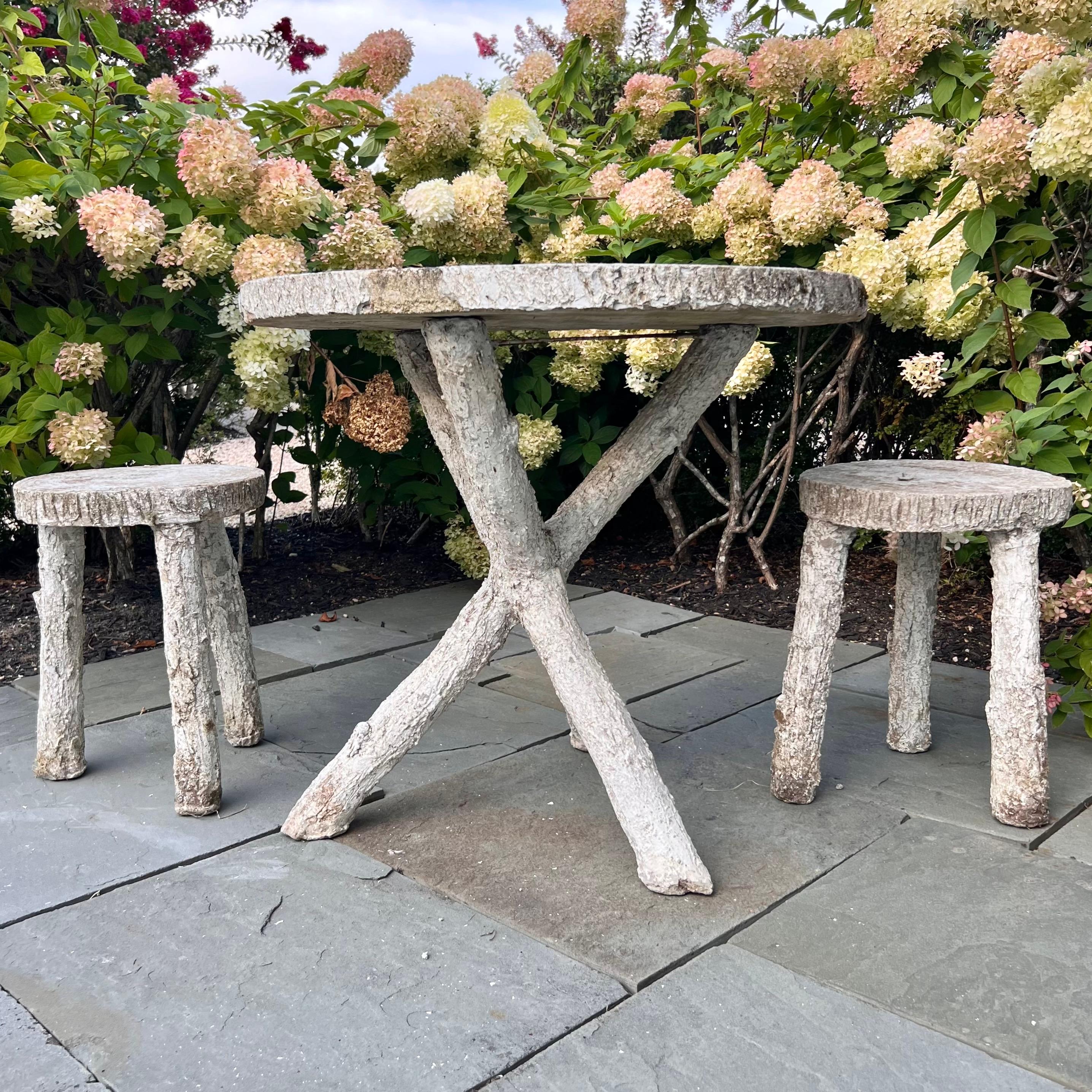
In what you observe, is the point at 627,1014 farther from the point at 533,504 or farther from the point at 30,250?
the point at 30,250

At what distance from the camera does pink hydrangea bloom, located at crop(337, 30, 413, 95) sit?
341 cm

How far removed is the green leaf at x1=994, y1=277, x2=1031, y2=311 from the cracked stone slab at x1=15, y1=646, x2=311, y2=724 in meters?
2.36

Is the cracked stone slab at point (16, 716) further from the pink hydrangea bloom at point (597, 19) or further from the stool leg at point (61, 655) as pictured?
the pink hydrangea bloom at point (597, 19)

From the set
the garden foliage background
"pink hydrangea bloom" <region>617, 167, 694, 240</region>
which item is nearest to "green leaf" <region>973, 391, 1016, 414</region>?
the garden foliage background

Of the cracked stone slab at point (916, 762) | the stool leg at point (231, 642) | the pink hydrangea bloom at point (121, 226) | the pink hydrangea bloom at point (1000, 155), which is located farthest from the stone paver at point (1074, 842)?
the pink hydrangea bloom at point (121, 226)

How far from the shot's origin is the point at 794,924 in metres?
1.84

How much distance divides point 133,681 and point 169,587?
119 centimetres

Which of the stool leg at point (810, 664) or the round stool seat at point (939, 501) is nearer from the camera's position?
the round stool seat at point (939, 501)

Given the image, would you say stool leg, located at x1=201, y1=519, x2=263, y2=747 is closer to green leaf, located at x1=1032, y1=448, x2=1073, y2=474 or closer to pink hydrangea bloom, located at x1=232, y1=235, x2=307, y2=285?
pink hydrangea bloom, located at x1=232, y1=235, x2=307, y2=285

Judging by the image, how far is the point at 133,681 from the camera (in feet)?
10.6

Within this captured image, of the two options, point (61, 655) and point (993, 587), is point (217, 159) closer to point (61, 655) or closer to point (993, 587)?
point (61, 655)

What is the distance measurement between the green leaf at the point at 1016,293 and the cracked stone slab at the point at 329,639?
7.24 ft

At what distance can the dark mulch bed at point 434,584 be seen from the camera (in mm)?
3676

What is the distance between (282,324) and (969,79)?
2113 mm
